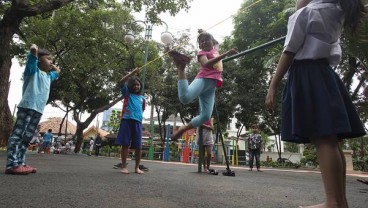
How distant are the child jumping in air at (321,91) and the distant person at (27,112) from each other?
9.53 feet

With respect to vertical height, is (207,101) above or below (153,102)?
below

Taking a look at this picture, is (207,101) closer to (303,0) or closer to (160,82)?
(303,0)

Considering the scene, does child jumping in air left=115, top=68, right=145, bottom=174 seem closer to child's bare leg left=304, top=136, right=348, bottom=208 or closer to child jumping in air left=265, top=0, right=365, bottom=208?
child jumping in air left=265, top=0, right=365, bottom=208

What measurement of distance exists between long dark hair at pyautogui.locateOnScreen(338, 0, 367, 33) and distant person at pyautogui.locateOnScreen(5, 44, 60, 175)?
3156 mm

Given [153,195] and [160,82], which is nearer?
[153,195]

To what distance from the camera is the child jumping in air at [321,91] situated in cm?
177

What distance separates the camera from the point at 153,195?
262 centimetres

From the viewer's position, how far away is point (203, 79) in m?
3.97

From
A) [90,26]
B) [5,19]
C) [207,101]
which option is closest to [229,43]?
[90,26]

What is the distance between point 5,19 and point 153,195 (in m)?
7.16

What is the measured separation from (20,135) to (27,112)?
0.29 meters

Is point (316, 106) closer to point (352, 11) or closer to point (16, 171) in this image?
point (352, 11)

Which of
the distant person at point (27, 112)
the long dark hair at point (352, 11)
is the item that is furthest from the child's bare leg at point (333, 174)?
the distant person at point (27, 112)

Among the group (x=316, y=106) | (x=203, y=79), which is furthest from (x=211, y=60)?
(x=316, y=106)
